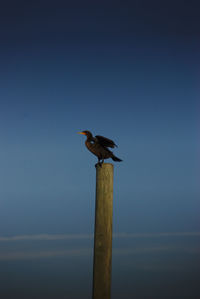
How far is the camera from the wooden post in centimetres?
503

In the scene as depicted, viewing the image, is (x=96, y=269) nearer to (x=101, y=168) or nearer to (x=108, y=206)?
(x=108, y=206)

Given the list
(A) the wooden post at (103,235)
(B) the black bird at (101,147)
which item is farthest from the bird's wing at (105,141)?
(A) the wooden post at (103,235)

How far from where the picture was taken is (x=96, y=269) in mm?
5070

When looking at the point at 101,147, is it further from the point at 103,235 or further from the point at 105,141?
the point at 103,235

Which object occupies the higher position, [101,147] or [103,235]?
[101,147]

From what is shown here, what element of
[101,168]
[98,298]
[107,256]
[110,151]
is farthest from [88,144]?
[98,298]

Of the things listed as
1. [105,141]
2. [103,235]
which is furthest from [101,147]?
[103,235]

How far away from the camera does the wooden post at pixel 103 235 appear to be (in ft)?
16.5

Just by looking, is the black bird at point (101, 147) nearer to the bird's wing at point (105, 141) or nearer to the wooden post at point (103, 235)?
the bird's wing at point (105, 141)

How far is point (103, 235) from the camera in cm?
514

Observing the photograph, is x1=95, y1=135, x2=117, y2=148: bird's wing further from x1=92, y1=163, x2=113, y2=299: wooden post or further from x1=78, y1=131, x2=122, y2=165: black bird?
x1=92, y1=163, x2=113, y2=299: wooden post

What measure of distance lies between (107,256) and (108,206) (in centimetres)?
74

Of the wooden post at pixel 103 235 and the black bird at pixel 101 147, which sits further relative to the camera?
the black bird at pixel 101 147

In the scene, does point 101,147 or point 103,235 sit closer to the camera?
point 103,235
